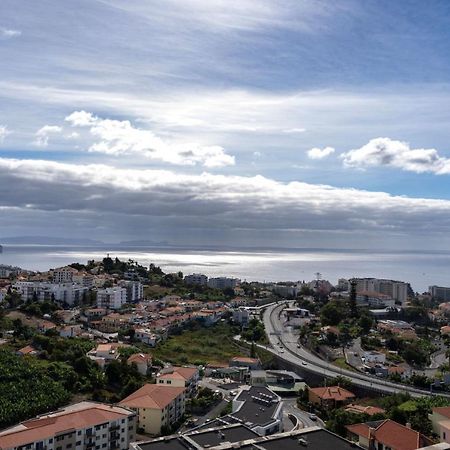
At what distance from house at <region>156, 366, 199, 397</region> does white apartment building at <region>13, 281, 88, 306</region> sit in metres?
22.6

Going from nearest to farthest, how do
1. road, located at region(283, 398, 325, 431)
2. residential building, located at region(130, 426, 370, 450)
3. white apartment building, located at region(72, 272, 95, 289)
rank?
residential building, located at region(130, 426, 370, 450)
road, located at region(283, 398, 325, 431)
white apartment building, located at region(72, 272, 95, 289)

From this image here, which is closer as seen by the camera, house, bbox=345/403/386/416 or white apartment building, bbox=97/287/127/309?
house, bbox=345/403/386/416

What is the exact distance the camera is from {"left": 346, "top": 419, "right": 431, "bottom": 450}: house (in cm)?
1633

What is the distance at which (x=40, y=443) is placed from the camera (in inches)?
650

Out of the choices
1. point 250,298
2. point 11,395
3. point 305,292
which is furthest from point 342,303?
point 11,395

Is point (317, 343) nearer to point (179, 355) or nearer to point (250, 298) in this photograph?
point (179, 355)

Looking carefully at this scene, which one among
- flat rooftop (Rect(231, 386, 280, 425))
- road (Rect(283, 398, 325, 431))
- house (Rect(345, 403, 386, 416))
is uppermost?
flat rooftop (Rect(231, 386, 280, 425))

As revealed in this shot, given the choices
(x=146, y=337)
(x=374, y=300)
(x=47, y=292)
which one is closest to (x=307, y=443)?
(x=146, y=337)

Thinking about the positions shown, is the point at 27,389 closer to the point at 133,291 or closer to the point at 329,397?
the point at 329,397

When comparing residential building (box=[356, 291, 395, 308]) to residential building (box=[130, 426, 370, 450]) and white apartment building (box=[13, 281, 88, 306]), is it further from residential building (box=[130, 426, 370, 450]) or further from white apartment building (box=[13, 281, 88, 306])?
residential building (box=[130, 426, 370, 450])

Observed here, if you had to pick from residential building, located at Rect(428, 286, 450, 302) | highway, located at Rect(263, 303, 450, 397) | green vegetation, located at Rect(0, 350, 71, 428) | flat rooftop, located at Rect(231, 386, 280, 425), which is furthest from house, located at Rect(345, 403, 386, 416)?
residential building, located at Rect(428, 286, 450, 302)

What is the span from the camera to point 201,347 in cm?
3841

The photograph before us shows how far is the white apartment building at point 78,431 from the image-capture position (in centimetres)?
1641

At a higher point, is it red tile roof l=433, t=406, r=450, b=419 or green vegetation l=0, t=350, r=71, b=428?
red tile roof l=433, t=406, r=450, b=419
